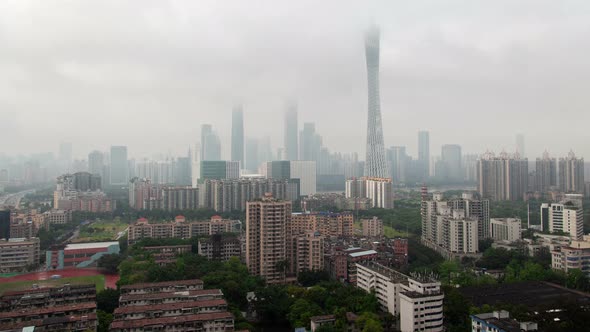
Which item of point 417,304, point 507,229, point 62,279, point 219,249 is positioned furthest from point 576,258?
point 62,279

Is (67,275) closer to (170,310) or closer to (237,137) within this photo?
(170,310)

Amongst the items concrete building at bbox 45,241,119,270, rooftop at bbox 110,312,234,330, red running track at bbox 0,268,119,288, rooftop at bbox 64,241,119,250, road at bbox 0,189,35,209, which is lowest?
red running track at bbox 0,268,119,288

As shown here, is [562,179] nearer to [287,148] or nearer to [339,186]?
[339,186]

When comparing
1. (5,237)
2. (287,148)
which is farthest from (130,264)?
(287,148)

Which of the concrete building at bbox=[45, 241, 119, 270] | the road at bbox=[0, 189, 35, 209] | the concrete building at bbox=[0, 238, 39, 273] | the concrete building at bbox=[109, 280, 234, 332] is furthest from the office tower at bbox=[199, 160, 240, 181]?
the concrete building at bbox=[109, 280, 234, 332]

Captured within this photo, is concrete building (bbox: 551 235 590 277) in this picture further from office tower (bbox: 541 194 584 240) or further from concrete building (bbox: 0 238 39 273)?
concrete building (bbox: 0 238 39 273)

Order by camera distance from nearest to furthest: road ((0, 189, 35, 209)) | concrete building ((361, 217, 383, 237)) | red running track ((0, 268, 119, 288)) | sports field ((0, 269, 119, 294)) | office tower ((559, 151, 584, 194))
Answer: sports field ((0, 269, 119, 294)), red running track ((0, 268, 119, 288)), concrete building ((361, 217, 383, 237)), road ((0, 189, 35, 209)), office tower ((559, 151, 584, 194))
